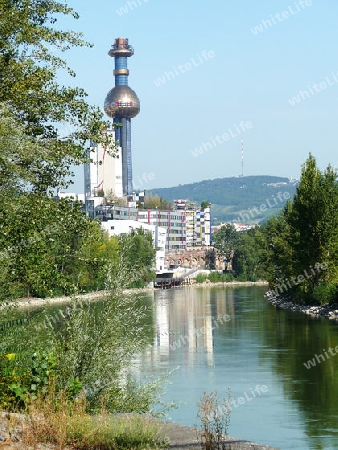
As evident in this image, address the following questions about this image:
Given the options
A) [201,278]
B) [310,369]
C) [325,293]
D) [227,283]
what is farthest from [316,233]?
[201,278]

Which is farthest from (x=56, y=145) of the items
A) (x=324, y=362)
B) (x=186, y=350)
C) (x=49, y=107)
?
(x=186, y=350)

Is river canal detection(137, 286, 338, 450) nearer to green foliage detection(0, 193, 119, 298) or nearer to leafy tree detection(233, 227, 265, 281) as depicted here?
green foliage detection(0, 193, 119, 298)

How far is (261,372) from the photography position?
30.6 metres

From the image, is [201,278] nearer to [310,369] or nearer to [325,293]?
[325,293]

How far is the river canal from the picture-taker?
2102 cm

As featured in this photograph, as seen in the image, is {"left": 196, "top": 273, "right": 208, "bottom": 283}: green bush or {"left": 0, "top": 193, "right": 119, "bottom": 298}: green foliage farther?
{"left": 196, "top": 273, "right": 208, "bottom": 283}: green bush

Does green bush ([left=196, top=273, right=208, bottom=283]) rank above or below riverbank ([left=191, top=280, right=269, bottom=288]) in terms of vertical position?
above

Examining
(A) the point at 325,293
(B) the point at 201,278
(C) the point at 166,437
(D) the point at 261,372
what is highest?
(B) the point at 201,278

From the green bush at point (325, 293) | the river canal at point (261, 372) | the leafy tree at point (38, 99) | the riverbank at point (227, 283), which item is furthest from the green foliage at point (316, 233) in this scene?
the riverbank at point (227, 283)

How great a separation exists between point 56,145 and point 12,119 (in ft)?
6.54

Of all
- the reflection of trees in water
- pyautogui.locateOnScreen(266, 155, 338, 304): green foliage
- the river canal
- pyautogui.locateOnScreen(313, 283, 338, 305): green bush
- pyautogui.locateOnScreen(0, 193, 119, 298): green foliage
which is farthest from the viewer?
pyautogui.locateOnScreen(266, 155, 338, 304): green foliage

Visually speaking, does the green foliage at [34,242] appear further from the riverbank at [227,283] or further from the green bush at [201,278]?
the green bush at [201,278]

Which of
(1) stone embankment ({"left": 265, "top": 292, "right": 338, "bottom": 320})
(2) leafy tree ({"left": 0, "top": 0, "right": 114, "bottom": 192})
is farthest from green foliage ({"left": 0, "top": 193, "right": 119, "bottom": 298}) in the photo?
(1) stone embankment ({"left": 265, "top": 292, "right": 338, "bottom": 320})

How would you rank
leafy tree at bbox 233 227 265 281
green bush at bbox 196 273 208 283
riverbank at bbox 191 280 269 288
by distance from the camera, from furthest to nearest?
leafy tree at bbox 233 227 265 281, green bush at bbox 196 273 208 283, riverbank at bbox 191 280 269 288
